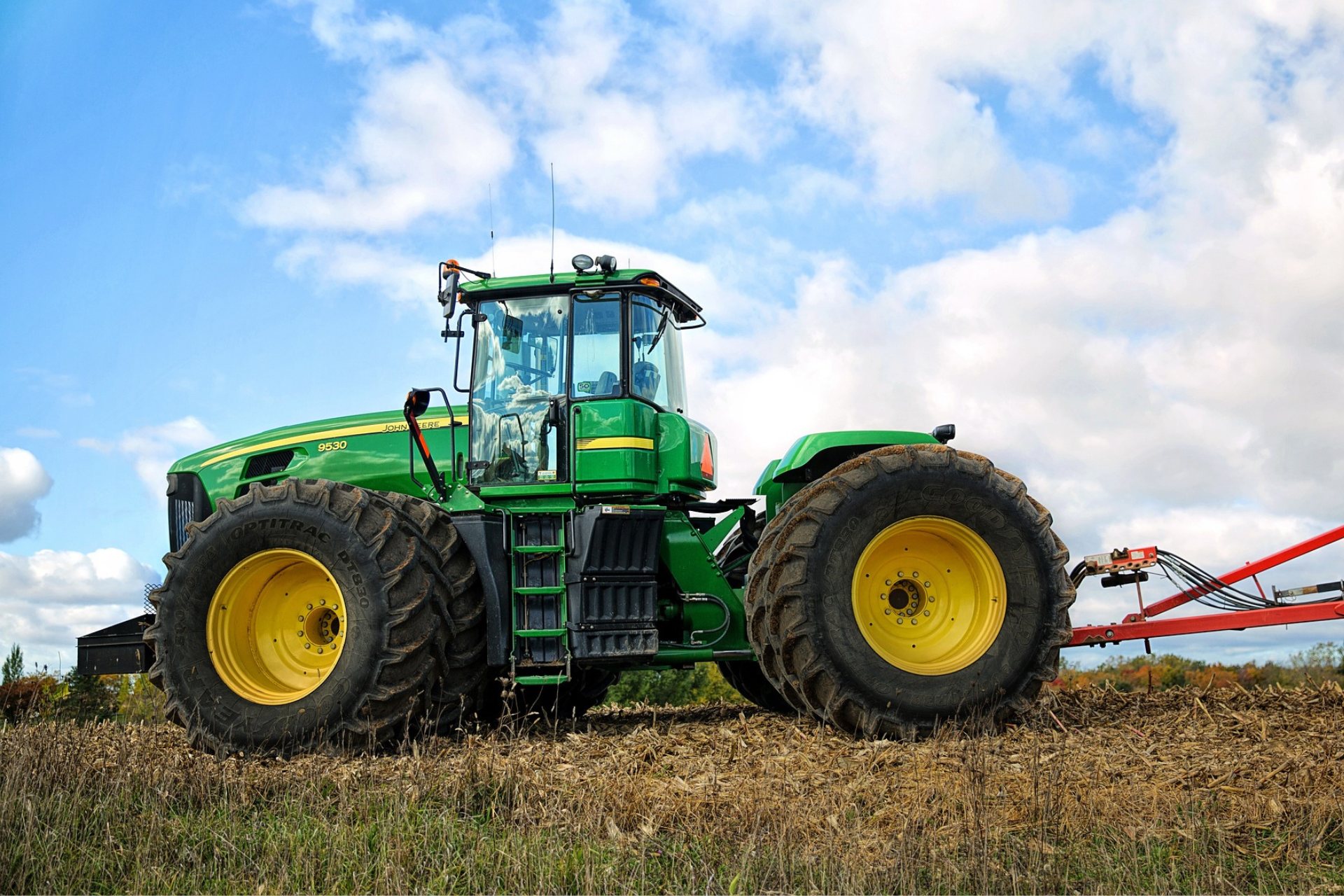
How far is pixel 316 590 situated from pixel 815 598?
338 cm

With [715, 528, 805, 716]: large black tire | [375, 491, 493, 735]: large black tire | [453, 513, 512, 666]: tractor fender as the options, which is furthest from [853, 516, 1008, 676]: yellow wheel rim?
[375, 491, 493, 735]: large black tire

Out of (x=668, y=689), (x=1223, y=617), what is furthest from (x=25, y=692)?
(x=1223, y=617)

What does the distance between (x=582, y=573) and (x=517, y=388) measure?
4.87ft

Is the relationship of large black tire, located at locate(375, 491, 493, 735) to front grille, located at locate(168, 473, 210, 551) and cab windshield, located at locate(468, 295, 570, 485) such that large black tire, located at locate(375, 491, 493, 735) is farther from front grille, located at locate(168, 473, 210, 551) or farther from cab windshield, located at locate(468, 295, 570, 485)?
front grille, located at locate(168, 473, 210, 551)

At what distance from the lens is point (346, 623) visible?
6848mm

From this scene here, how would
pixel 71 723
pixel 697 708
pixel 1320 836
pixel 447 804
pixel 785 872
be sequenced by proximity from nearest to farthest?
pixel 785 872, pixel 1320 836, pixel 447 804, pixel 71 723, pixel 697 708

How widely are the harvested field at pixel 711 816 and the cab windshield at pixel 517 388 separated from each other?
77.0 inches

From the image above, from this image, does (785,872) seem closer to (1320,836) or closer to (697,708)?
(1320,836)

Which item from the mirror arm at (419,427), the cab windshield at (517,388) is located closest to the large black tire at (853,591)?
the cab windshield at (517,388)

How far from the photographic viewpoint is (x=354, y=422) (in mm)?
8609

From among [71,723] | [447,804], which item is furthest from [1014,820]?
[71,723]

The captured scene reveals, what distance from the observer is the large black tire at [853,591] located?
6.43 meters

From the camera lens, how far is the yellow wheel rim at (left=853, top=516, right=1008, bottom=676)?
671 cm

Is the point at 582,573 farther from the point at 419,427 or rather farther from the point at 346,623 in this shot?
the point at 419,427
